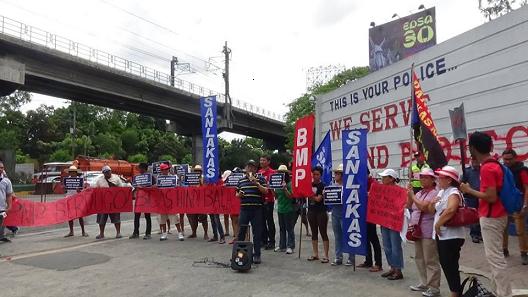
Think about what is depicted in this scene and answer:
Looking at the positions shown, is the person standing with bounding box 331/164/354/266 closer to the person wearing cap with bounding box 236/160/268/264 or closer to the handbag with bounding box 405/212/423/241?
the person wearing cap with bounding box 236/160/268/264

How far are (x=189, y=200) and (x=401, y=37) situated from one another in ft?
94.0

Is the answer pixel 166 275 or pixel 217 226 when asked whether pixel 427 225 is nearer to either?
pixel 166 275

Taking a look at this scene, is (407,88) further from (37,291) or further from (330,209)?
(37,291)

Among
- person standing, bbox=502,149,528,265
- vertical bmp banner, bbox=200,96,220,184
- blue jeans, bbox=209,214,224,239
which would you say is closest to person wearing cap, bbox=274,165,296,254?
blue jeans, bbox=209,214,224,239

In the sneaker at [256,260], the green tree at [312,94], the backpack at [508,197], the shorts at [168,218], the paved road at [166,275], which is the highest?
the green tree at [312,94]

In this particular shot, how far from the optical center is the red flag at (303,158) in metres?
8.56

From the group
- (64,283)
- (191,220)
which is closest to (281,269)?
(64,283)

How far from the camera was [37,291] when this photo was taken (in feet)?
21.8

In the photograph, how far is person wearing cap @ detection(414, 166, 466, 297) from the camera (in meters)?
5.30

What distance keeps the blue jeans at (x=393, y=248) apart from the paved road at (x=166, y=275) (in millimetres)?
278

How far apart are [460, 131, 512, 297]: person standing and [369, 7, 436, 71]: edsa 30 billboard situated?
1154 inches

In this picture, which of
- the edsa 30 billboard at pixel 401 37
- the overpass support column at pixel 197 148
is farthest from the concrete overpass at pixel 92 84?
the edsa 30 billboard at pixel 401 37

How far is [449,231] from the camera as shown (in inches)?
212

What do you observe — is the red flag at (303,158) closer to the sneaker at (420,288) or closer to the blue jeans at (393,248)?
the blue jeans at (393,248)
